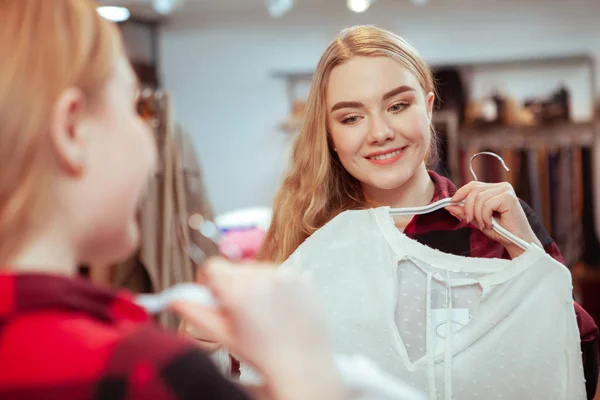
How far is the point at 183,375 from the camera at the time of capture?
0.58 meters

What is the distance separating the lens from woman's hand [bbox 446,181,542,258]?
4.57 ft

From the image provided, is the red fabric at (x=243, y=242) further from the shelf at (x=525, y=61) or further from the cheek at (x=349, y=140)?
the shelf at (x=525, y=61)

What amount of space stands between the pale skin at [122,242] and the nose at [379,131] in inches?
32.2

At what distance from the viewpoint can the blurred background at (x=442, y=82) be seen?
4.93 metres

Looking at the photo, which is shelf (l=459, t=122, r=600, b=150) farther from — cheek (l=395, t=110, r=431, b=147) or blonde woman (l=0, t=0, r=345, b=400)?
blonde woman (l=0, t=0, r=345, b=400)

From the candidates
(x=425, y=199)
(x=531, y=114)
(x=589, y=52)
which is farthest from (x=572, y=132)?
(x=425, y=199)

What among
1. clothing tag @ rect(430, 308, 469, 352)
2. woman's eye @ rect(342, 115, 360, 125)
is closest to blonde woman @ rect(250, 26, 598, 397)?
woman's eye @ rect(342, 115, 360, 125)

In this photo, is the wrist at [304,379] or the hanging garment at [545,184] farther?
the hanging garment at [545,184]

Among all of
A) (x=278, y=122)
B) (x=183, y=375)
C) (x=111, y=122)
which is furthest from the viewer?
(x=278, y=122)

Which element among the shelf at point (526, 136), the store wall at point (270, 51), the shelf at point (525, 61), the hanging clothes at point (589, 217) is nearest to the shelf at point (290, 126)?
the store wall at point (270, 51)

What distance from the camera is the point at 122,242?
72 centimetres

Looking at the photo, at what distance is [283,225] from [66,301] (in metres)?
0.98

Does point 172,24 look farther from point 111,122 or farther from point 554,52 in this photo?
point 111,122

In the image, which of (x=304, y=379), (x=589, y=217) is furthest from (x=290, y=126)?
(x=304, y=379)
